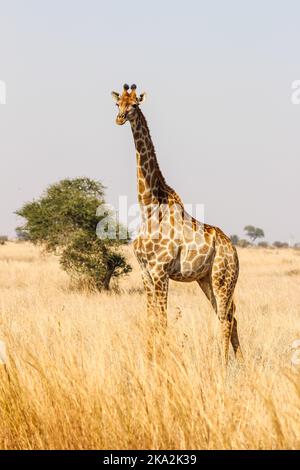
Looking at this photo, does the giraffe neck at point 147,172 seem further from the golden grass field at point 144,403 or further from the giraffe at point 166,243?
the golden grass field at point 144,403

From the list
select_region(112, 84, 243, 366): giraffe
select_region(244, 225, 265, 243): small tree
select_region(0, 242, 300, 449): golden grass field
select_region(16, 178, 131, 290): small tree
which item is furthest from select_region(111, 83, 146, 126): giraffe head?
select_region(244, 225, 265, 243): small tree

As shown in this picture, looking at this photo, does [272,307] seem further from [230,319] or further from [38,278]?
[38,278]

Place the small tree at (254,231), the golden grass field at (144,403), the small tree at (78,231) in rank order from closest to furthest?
the golden grass field at (144,403)
the small tree at (78,231)
the small tree at (254,231)

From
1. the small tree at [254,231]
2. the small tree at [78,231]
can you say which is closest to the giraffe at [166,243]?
the small tree at [78,231]

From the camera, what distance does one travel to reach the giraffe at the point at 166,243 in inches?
323

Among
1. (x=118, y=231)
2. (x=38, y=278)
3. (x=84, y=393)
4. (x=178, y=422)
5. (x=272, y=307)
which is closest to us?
(x=178, y=422)

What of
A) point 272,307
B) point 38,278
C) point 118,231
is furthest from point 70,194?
point 272,307

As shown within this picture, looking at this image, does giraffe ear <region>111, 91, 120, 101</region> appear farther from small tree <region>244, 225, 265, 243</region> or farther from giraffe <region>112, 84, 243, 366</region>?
small tree <region>244, 225, 265, 243</region>

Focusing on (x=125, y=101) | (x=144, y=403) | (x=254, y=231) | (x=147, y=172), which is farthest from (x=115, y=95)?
(x=254, y=231)

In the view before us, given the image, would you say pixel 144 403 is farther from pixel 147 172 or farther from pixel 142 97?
pixel 142 97

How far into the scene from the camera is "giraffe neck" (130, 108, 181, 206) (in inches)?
333

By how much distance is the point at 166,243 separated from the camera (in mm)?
8258

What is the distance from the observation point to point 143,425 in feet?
15.3
